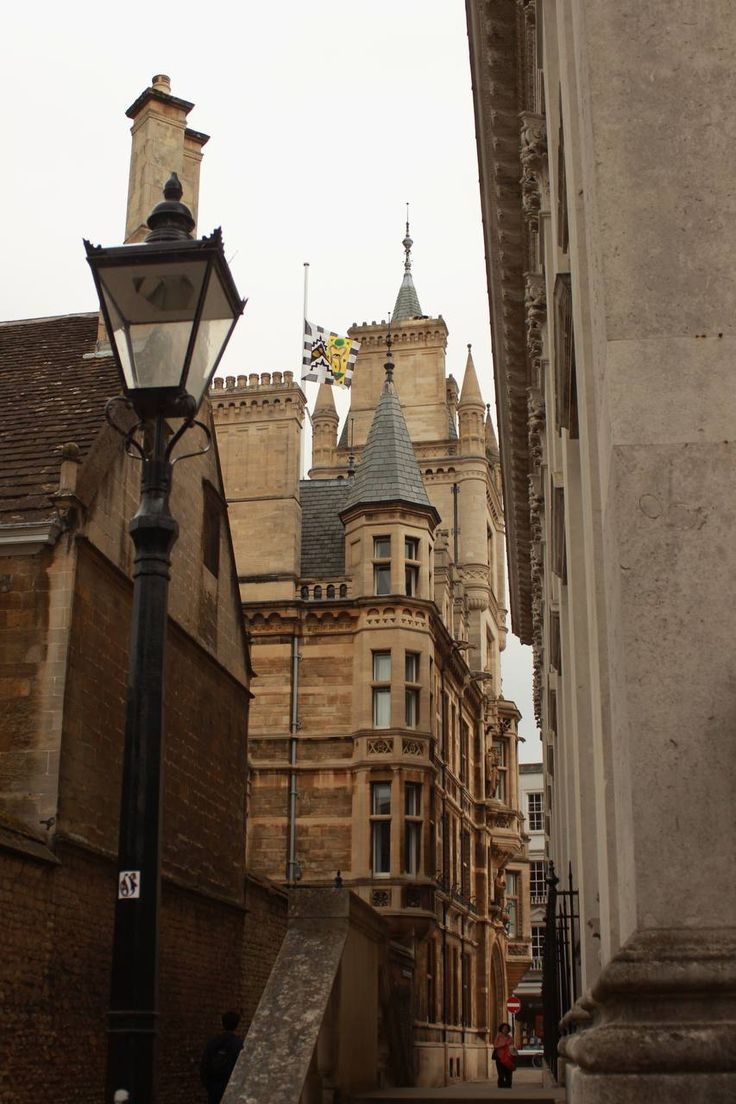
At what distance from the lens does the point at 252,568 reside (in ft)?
122

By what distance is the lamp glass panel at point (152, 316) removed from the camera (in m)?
6.45

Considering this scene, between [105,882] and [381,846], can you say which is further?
[381,846]

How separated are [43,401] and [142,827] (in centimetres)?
1535

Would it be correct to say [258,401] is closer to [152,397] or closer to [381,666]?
[381,666]

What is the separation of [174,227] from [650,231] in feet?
8.95

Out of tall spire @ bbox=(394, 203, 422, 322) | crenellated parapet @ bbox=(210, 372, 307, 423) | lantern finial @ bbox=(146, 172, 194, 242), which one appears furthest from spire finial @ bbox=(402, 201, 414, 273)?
lantern finial @ bbox=(146, 172, 194, 242)

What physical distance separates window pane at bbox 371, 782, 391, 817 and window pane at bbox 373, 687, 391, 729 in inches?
60.3

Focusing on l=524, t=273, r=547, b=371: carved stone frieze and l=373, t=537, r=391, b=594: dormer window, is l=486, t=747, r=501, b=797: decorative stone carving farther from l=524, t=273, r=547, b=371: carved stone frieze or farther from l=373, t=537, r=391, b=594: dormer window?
l=524, t=273, r=547, b=371: carved stone frieze

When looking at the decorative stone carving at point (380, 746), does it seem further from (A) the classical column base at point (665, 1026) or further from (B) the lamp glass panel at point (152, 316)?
(A) the classical column base at point (665, 1026)

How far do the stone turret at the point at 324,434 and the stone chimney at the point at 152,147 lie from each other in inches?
1250

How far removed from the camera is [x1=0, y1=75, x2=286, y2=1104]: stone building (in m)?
14.8

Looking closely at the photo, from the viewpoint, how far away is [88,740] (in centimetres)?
1661

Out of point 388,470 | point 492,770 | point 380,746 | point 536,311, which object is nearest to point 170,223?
point 536,311

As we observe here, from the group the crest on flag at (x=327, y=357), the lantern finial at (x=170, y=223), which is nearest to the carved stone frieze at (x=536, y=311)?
the lantern finial at (x=170, y=223)
